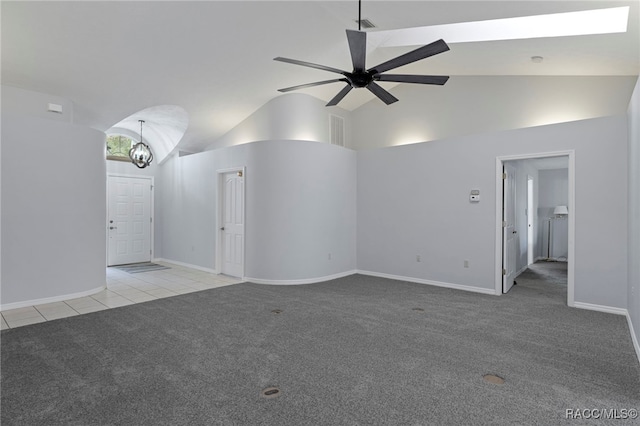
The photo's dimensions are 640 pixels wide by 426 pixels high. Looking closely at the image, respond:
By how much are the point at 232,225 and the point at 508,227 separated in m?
5.02

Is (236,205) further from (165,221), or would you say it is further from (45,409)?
(45,409)

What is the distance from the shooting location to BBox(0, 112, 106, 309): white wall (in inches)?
175

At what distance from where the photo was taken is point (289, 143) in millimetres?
5980

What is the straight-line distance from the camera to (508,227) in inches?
218

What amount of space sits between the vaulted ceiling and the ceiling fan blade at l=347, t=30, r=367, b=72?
129cm

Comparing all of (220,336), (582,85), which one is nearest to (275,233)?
(220,336)

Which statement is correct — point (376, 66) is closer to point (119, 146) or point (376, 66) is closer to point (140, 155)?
point (140, 155)

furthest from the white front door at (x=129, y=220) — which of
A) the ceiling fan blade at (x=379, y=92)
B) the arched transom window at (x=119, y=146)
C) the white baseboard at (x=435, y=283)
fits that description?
the ceiling fan blade at (x=379, y=92)

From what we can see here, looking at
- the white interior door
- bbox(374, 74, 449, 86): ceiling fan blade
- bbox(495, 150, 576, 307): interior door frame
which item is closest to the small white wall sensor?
bbox(374, 74, 449, 86): ceiling fan blade

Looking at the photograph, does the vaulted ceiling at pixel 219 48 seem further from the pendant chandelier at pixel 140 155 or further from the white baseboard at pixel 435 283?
the white baseboard at pixel 435 283

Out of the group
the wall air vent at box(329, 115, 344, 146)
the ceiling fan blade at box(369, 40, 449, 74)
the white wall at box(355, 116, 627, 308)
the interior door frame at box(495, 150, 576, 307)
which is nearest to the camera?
the ceiling fan blade at box(369, 40, 449, 74)

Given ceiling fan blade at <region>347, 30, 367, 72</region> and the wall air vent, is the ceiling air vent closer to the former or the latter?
ceiling fan blade at <region>347, 30, 367, 72</region>

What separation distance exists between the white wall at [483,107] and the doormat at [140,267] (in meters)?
5.32

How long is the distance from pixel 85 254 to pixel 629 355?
22.3ft
